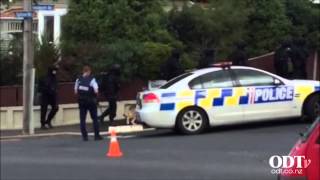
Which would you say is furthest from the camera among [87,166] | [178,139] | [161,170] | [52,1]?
[52,1]

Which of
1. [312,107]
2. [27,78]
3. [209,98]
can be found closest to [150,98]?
[209,98]

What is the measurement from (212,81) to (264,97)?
1.07 metres

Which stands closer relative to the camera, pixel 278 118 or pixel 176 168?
pixel 176 168

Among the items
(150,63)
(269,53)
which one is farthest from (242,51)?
(150,63)

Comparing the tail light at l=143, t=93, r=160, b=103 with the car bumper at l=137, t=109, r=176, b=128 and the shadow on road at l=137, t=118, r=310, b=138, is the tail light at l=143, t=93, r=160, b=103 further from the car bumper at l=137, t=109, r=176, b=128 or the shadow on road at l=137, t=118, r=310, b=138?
the shadow on road at l=137, t=118, r=310, b=138

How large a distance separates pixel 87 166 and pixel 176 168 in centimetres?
124

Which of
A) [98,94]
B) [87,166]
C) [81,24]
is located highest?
[81,24]

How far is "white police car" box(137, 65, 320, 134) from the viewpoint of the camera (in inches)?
508

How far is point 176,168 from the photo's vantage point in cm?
849

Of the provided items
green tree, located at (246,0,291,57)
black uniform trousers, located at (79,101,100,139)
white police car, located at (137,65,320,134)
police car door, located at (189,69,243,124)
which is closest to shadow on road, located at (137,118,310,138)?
white police car, located at (137,65,320,134)

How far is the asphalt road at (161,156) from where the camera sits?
802 cm

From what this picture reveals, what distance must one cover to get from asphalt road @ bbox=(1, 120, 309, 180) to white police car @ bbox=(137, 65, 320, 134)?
284 millimetres

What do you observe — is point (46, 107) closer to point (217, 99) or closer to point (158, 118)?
point (158, 118)

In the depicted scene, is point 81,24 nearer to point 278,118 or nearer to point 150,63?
point 150,63
